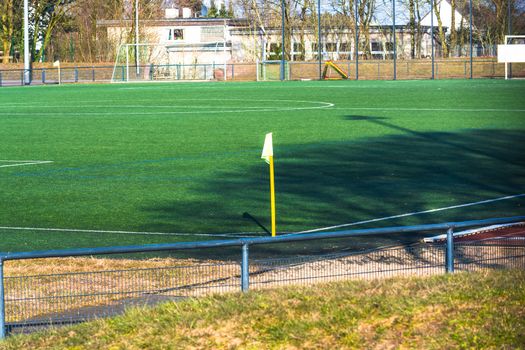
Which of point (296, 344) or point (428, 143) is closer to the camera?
point (296, 344)

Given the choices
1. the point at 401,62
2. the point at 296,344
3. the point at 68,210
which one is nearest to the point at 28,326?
the point at 296,344

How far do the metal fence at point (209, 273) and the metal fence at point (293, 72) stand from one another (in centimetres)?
5690

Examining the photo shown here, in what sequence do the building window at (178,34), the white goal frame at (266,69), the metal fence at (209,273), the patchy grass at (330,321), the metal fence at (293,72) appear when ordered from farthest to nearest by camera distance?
the building window at (178,34)
the white goal frame at (266,69)
the metal fence at (293,72)
the metal fence at (209,273)
the patchy grass at (330,321)

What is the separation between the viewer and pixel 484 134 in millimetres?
26984

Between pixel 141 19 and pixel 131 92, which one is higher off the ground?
pixel 141 19

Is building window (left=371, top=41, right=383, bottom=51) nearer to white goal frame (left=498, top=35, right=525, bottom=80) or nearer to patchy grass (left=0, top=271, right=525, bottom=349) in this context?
white goal frame (left=498, top=35, right=525, bottom=80)

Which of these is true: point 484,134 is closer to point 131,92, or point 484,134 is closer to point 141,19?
point 131,92

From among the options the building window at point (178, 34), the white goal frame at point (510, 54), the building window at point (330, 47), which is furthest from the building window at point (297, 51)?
the white goal frame at point (510, 54)

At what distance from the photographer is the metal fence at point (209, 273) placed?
27.7 feet

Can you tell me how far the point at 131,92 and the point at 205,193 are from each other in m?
37.6

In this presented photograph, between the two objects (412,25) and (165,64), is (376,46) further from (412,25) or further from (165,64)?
(165,64)

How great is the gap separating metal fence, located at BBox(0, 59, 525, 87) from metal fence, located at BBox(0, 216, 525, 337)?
5690 centimetres

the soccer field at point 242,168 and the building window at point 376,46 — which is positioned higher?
the building window at point 376,46

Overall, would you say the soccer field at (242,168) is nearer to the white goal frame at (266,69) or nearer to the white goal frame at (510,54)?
the white goal frame at (510,54)
